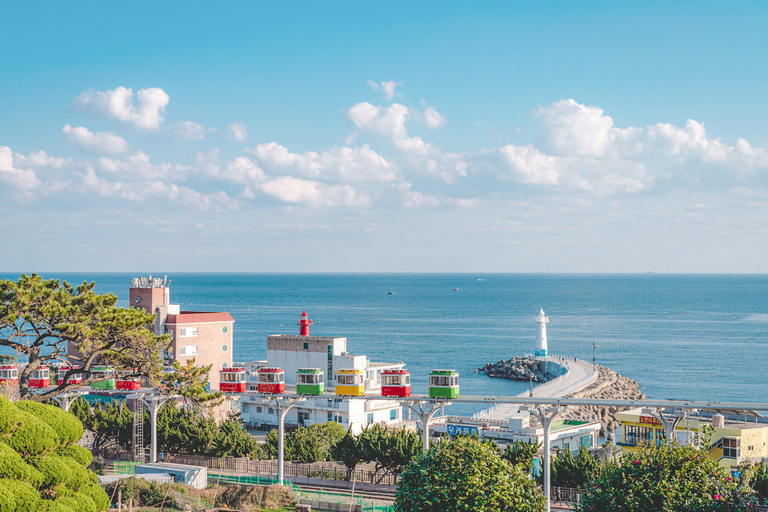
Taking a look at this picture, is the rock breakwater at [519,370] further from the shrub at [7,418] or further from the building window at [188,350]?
the shrub at [7,418]

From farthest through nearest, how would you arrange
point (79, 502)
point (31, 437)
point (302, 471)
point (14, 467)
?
point (302, 471)
point (79, 502)
point (31, 437)
point (14, 467)

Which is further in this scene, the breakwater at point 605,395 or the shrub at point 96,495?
the breakwater at point 605,395

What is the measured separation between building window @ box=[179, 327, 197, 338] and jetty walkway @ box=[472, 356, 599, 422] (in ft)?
83.8

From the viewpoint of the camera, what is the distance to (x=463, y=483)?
70.2 feet

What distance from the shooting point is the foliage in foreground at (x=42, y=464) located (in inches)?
663

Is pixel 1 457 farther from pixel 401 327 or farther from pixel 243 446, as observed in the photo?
pixel 401 327

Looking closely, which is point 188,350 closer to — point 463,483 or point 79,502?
point 79,502

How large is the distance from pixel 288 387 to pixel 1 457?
161ft

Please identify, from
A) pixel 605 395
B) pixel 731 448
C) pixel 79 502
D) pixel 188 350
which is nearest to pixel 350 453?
pixel 731 448

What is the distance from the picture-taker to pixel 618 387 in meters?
93.0

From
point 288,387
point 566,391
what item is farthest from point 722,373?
point 288,387

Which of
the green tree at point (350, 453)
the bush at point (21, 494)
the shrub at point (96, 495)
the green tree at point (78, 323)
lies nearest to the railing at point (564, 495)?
the green tree at point (350, 453)

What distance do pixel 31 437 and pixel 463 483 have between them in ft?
36.5

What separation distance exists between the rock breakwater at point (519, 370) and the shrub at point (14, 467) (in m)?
97.9
